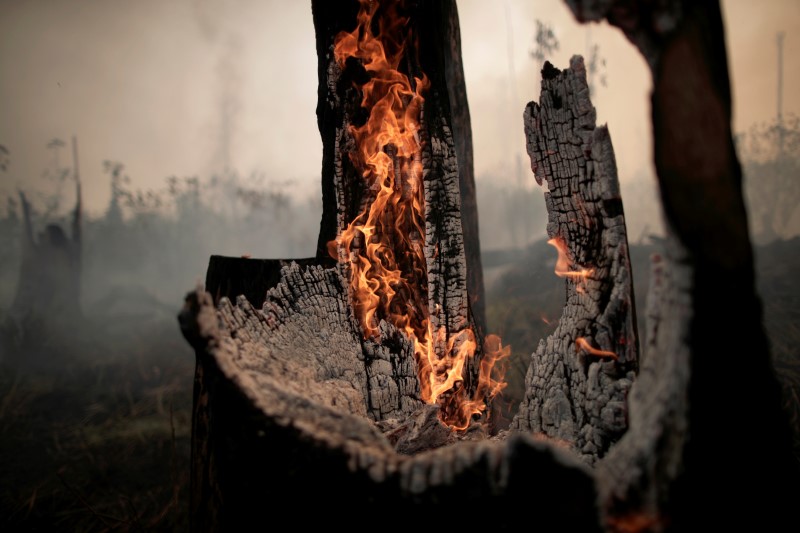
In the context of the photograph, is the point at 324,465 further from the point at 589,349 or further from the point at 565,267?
the point at 565,267

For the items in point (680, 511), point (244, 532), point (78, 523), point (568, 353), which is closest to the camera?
point (680, 511)

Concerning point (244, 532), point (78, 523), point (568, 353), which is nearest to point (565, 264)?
point (568, 353)

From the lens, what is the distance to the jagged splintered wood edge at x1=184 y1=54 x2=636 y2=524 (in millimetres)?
1035

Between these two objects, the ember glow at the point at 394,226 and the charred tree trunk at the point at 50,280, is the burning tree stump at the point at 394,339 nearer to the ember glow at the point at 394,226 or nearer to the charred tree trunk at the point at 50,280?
the ember glow at the point at 394,226

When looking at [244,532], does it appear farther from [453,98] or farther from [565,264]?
[453,98]

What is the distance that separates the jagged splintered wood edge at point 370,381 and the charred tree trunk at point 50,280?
1212cm

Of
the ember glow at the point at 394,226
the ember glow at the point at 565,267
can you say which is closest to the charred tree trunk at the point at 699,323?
the ember glow at the point at 565,267

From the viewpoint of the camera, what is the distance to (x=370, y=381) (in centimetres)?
251

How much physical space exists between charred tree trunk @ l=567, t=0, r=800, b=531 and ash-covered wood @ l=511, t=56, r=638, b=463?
75 cm

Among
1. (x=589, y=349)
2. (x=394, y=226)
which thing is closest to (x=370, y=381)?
(x=394, y=226)

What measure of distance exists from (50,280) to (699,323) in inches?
611

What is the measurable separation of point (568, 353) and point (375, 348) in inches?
46.6

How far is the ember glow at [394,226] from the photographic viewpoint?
2711 millimetres

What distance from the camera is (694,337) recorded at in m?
0.94
